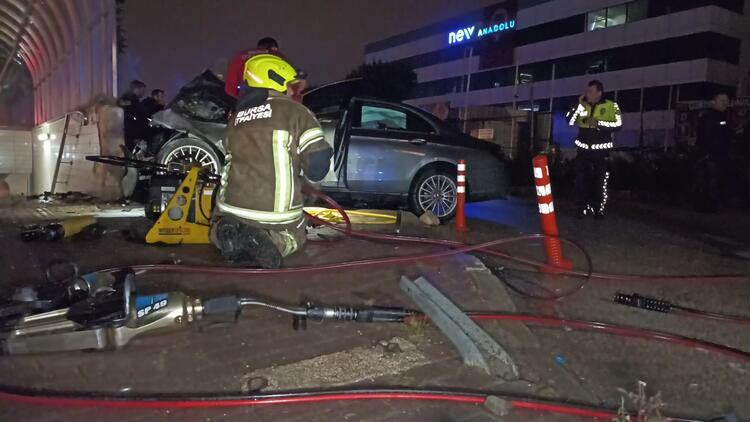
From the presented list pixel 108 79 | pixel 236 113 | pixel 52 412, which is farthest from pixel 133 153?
pixel 52 412

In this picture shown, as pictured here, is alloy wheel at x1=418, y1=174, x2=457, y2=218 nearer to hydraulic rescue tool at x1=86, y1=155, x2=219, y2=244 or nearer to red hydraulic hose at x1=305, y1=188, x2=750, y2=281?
red hydraulic hose at x1=305, y1=188, x2=750, y2=281

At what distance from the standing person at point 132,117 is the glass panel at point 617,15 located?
40551 millimetres

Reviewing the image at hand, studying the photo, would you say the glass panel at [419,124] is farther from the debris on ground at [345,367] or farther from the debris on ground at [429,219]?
the debris on ground at [345,367]

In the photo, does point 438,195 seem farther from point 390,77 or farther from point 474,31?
point 390,77

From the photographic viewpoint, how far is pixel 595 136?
7.62 m

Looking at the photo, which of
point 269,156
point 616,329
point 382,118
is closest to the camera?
point 616,329

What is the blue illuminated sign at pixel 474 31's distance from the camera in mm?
48959

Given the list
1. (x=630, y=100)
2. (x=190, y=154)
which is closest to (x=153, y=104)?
(x=190, y=154)

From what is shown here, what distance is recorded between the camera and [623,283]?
14.6 ft

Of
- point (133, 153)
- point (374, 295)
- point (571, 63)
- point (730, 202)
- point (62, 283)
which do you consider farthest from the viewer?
point (571, 63)

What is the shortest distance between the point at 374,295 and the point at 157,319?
150cm

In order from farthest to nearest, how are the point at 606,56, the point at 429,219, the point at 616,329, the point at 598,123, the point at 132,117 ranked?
the point at 606,56 → the point at 132,117 → the point at 598,123 → the point at 429,219 → the point at 616,329

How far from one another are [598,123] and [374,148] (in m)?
3.21

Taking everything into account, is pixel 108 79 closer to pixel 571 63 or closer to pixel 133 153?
pixel 133 153
